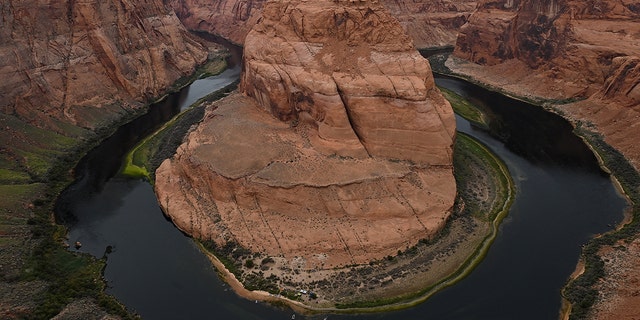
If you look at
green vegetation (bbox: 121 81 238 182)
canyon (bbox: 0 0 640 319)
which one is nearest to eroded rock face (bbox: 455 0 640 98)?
canyon (bbox: 0 0 640 319)

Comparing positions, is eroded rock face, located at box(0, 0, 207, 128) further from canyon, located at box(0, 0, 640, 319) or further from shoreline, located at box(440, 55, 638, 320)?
shoreline, located at box(440, 55, 638, 320)

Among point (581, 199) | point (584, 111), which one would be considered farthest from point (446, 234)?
point (584, 111)

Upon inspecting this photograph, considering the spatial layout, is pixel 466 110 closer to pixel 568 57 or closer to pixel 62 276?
pixel 568 57

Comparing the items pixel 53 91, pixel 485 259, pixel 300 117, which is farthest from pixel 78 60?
pixel 485 259

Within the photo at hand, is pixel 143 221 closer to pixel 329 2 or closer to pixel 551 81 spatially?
pixel 329 2

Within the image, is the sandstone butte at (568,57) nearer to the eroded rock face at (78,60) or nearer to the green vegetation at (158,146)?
the green vegetation at (158,146)

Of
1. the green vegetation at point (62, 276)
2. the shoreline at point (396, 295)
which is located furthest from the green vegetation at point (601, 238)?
the green vegetation at point (62, 276)
